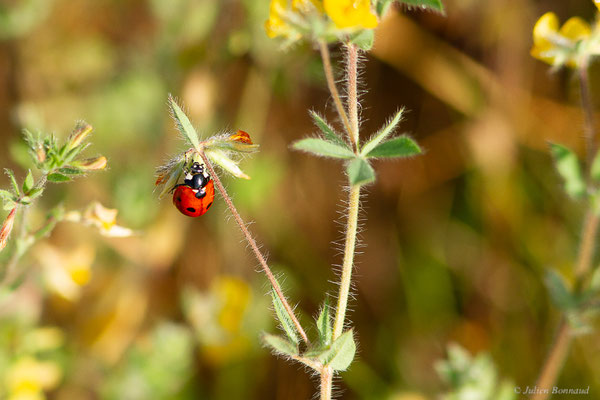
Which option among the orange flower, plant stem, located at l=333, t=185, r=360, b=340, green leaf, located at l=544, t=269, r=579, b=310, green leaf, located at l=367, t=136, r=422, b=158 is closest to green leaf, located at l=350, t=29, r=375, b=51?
green leaf, located at l=367, t=136, r=422, b=158

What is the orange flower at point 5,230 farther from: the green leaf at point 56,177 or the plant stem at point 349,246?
the plant stem at point 349,246

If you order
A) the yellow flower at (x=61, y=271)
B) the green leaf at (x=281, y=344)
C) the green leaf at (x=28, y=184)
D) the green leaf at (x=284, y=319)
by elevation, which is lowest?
the green leaf at (x=281, y=344)

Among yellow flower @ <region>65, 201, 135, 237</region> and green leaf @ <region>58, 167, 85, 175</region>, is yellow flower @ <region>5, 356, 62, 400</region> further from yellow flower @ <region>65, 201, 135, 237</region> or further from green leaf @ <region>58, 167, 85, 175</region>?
green leaf @ <region>58, 167, 85, 175</region>

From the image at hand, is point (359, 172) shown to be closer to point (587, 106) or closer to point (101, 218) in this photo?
point (101, 218)

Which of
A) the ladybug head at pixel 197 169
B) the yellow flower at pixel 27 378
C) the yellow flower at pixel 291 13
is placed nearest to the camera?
the yellow flower at pixel 291 13

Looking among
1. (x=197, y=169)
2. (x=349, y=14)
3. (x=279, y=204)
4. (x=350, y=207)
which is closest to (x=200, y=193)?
(x=197, y=169)

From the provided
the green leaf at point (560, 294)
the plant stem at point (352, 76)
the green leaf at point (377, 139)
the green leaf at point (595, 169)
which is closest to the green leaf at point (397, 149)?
the green leaf at point (377, 139)
